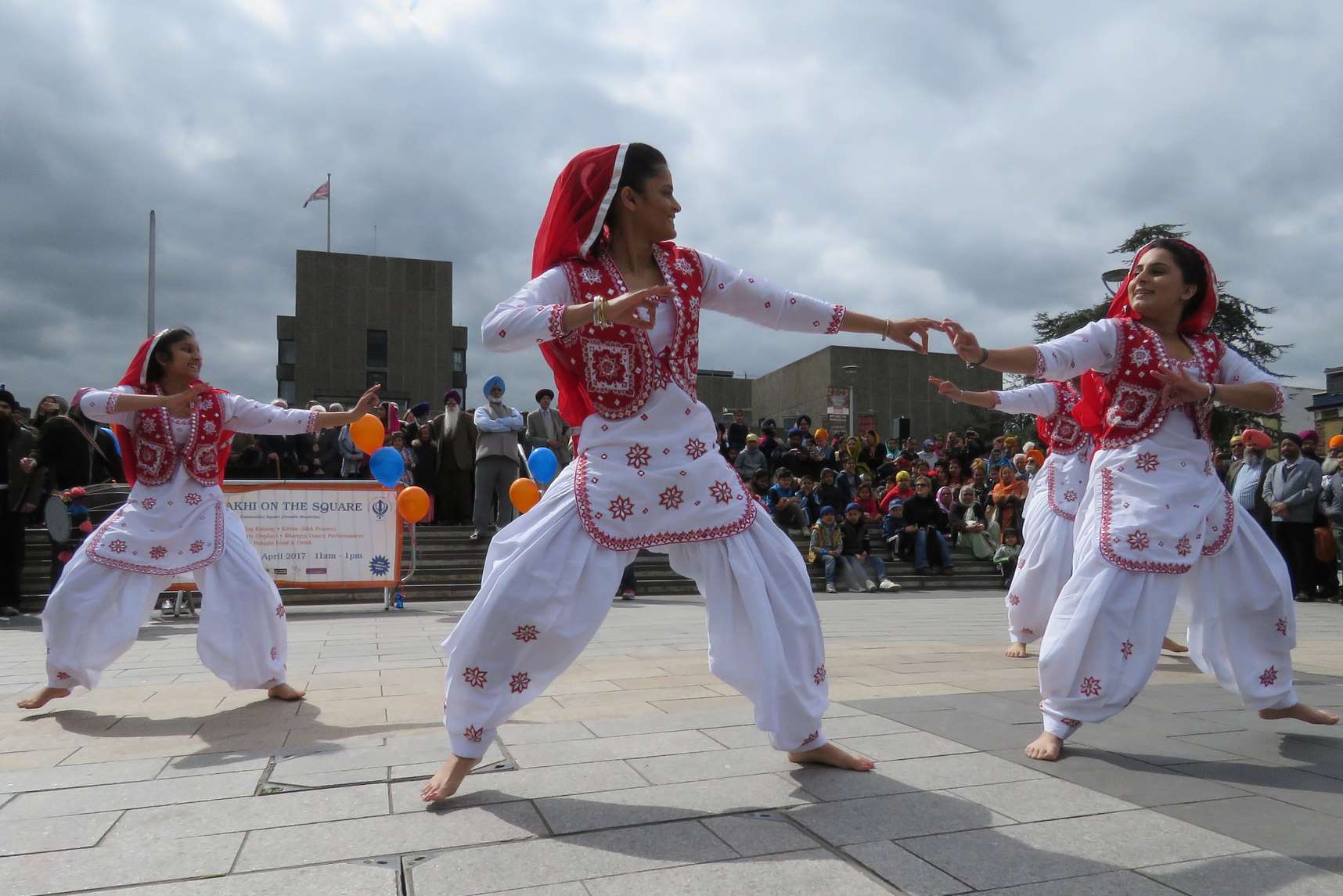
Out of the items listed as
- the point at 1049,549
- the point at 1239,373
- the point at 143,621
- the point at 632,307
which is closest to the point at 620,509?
the point at 632,307

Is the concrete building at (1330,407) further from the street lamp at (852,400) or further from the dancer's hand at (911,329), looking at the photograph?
the dancer's hand at (911,329)

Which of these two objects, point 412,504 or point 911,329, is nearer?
point 911,329

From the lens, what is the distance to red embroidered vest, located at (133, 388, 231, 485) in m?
4.69

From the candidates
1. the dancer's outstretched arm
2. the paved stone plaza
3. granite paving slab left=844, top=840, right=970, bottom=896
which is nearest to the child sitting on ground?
the dancer's outstretched arm

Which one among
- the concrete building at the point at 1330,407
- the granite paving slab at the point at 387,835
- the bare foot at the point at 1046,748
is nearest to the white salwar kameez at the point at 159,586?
the granite paving slab at the point at 387,835

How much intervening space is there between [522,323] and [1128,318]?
2.48 metres

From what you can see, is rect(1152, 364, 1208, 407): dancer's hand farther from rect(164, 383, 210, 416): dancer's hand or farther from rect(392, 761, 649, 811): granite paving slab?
rect(164, 383, 210, 416): dancer's hand

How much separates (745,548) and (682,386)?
56 cm

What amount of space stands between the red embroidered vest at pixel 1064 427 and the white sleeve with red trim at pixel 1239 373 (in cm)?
187

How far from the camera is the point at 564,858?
2309 millimetres

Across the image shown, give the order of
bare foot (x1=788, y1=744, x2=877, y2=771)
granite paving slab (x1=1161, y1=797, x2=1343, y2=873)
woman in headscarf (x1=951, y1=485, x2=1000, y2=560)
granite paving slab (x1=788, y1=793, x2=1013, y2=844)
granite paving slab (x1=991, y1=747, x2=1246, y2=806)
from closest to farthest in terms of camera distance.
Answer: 1. granite paving slab (x1=1161, y1=797, x2=1343, y2=873)
2. granite paving slab (x1=788, y1=793, x2=1013, y2=844)
3. granite paving slab (x1=991, y1=747, x2=1246, y2=806)
4. bare foot (x1=788, y1=744, x2=877, y2=771)
5. woman in headscarf (x1=951, y1=485, x2=1000, y2=560)

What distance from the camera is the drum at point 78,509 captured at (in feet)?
29.6

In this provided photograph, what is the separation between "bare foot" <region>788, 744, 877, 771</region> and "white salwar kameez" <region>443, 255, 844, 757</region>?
0.05 meters

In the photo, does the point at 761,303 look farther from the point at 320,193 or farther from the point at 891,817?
the point at 320,193
